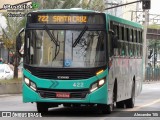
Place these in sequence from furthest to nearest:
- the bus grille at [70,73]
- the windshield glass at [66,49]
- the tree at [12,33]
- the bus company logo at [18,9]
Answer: the tree at [12,33] < the bus company logo at [18,9] < the windshield glass at [66,49] < the bus grille at [70,73]

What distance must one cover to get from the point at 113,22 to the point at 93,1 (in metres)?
23.2

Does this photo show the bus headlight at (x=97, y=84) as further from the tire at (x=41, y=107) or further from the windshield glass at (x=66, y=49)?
the tire at (x=41, y=107)

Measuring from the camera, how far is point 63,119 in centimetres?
1653

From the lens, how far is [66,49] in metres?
17.3

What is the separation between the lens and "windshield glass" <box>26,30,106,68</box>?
680 inches

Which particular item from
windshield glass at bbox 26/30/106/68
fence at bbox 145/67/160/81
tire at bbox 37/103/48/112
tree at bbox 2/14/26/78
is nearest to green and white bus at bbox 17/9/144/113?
windshield glass at bbox 26/30/106/68

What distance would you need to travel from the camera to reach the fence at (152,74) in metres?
64.1

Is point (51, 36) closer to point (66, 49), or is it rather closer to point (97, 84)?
point (66, 49)

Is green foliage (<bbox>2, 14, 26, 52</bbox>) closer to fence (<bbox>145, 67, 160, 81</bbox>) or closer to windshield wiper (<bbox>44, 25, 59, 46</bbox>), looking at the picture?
windshield wiper (<bbox>44, 25, 59, 46</bbox>)

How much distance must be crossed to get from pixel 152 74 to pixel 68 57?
48621 mm

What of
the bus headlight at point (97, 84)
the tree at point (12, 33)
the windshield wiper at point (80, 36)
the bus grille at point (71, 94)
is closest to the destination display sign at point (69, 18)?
the windshield wiper at point (80, 36)

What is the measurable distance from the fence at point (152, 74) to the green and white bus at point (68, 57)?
46282 mm

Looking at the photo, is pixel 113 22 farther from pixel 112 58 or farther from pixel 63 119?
pixel 63 119

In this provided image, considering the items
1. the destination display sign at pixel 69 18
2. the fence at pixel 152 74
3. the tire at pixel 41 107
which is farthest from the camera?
the fence at pixel 152 74
